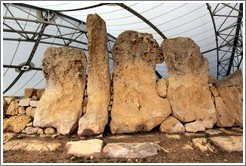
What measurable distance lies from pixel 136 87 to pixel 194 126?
1333 mm

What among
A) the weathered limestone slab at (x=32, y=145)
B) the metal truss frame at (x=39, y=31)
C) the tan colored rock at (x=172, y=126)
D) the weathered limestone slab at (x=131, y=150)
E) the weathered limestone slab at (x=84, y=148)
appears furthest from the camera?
the metal truss frame at (x=39, y=31)

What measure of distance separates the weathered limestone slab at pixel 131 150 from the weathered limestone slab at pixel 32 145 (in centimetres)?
88

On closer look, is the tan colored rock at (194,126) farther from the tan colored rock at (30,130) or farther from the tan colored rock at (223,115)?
the tan colored rock at (30,130)

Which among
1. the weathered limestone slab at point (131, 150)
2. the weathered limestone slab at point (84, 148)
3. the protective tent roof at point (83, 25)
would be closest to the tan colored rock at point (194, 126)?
the weathered limestone slab at point (131, 150)

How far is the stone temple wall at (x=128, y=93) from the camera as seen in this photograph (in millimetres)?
4734

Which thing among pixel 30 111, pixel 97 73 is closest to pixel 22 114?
pixel 30 111

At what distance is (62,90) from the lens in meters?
4.94

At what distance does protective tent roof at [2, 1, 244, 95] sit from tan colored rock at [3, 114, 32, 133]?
579 centimetres

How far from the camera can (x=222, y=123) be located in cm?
496

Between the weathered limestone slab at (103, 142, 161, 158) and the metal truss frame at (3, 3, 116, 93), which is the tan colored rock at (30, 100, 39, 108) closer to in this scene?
the weathered limestone slab at (103, 142, 161, 158)

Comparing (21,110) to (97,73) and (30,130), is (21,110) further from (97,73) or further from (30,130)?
(97,73)

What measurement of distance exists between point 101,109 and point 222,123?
241 centimetres

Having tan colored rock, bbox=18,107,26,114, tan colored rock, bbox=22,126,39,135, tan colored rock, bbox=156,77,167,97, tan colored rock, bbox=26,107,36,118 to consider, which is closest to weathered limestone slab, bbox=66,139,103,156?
tan colored rock, bbox=22,126,39,135

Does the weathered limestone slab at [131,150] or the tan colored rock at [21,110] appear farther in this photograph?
the tan colored rock at [21,110]
